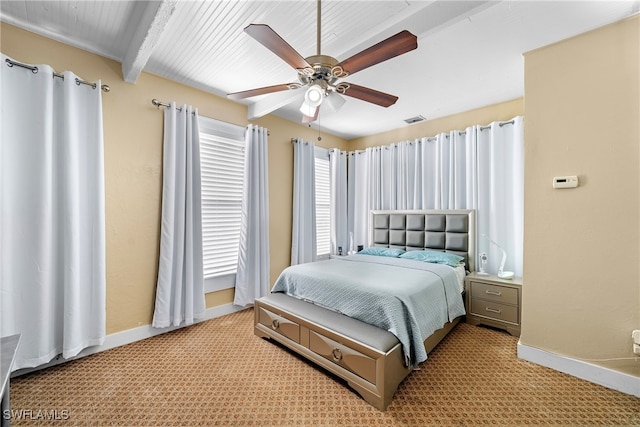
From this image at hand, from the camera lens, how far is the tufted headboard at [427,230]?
3.53 metres

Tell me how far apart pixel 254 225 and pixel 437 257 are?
2.41 meters

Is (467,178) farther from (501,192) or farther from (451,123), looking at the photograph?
(451,123)

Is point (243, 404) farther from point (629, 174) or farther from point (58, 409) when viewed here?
point (629, 174)

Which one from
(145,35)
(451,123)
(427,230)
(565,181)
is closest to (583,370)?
(565,181)

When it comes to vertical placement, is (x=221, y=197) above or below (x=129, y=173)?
below

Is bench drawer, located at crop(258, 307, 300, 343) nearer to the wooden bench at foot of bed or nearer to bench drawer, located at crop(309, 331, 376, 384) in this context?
the wooden bench at foot of bed

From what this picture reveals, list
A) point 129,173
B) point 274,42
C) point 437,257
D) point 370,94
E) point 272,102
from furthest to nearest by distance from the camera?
1. point 437,257
2. point 272,102
3. point 129,173
4. point 370,94
5. point 274,42

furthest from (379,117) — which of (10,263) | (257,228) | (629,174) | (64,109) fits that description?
(10,263)

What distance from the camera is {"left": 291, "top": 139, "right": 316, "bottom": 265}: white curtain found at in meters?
4.16

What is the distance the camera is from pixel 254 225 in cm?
359

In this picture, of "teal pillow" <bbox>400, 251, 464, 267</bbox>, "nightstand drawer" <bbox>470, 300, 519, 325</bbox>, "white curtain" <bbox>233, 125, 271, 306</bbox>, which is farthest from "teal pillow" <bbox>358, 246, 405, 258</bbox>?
"white curtain" <bbox>233, 125, 271, 306</bbox>

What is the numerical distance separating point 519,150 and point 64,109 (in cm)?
465

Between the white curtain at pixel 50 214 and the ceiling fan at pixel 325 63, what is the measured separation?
4.83ft

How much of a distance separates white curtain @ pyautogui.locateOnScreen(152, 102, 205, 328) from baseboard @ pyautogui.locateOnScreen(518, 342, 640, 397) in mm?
3319
